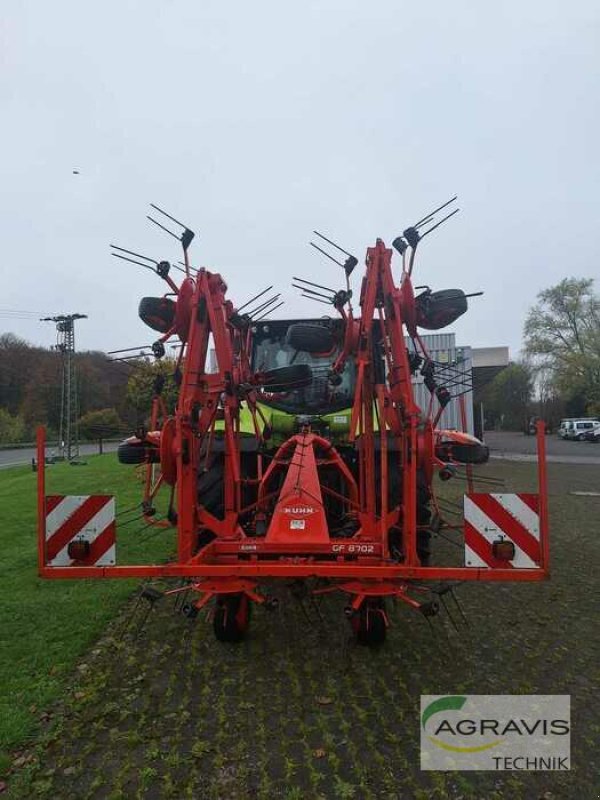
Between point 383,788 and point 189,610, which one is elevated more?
point 189,610

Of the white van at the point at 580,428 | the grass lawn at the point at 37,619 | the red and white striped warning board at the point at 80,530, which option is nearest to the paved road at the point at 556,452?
the white van at the point at 580,428

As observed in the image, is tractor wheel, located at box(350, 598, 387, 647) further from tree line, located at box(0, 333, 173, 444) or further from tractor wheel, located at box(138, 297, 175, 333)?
tree line, located at box(0, 333, 173, 444)

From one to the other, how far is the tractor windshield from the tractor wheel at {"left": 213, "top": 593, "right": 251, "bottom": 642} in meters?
2.14

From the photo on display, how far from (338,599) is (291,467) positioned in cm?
148

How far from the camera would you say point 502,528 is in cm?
338

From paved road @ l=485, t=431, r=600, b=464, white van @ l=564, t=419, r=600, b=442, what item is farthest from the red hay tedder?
white van @ l=564, t=419, r=600, b=442

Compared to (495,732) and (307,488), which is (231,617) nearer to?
(307,488)

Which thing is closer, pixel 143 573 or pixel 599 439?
pixel 143 573

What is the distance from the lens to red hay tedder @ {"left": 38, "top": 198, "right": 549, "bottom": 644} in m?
3.30

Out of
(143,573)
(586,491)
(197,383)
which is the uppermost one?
(197,383)

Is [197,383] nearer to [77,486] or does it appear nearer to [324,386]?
[324,386]

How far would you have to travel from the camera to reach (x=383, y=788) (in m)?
2.38

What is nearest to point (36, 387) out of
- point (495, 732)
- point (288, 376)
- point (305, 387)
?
point (305, 387)

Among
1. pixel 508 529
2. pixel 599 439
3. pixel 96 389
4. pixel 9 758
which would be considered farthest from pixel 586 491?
pixel 96 389
